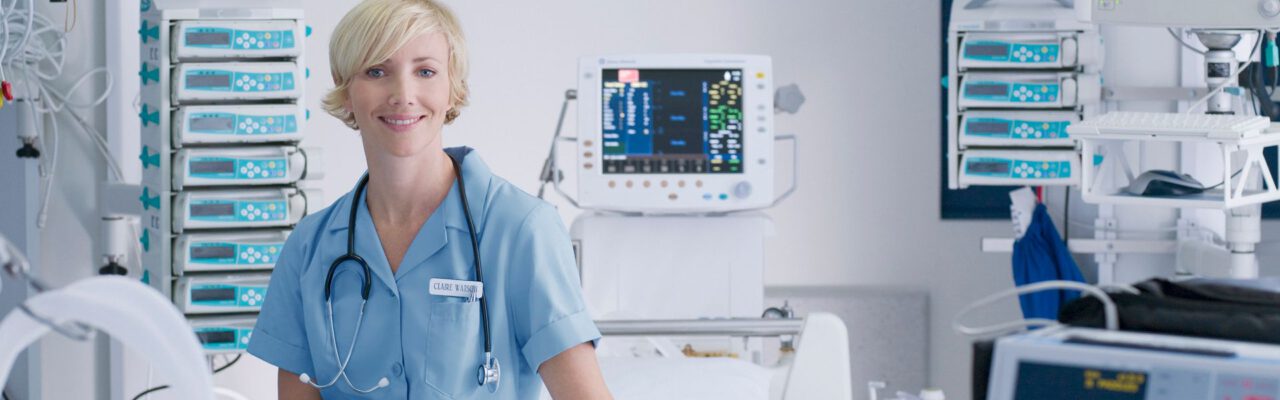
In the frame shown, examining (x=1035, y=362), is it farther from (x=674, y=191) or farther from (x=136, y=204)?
(x=136, y=204)

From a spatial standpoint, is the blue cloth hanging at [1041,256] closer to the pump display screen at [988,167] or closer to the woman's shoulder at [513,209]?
the pump display screen at [988,167]

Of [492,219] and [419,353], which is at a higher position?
[492,219]

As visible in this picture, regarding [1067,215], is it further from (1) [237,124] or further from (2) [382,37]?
(2) [382,37]

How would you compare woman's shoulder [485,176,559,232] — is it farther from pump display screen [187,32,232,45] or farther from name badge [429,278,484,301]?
pump display screen [187,32,232,45]

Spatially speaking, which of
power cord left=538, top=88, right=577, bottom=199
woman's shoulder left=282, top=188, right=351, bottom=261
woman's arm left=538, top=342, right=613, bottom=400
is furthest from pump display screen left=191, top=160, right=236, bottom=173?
woman's arm left=538, top=342, right=613, bottom=400

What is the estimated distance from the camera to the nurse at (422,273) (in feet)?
6.64

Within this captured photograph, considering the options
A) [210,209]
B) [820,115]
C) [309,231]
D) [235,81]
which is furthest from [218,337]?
[820,115]

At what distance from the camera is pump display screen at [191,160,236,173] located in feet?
A: 12.2

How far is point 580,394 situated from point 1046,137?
8.46 feet

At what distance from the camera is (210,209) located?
376 cm

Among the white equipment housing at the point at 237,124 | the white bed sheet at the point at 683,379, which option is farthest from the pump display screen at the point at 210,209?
the white bed sheet at the point at 683,379

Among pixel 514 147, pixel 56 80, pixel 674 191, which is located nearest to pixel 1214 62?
pixel 674 191

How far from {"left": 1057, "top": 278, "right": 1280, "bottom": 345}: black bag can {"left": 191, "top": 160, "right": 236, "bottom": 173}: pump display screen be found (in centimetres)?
276

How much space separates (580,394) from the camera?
1983 millimetres
